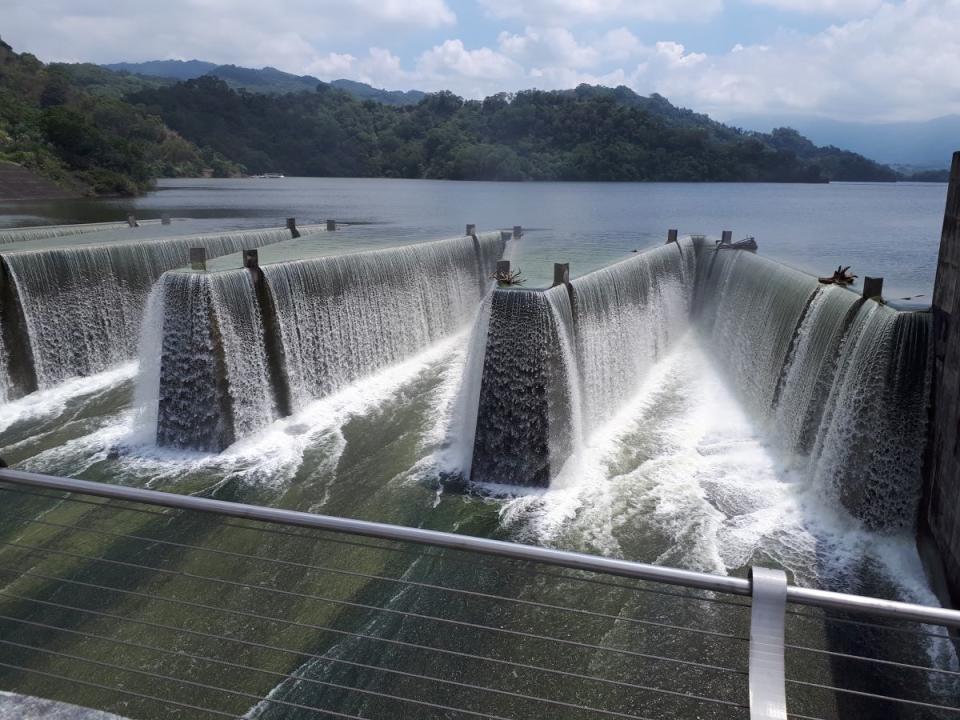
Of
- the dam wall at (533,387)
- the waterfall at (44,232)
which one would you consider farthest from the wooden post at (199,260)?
the waterfall at (44,232)

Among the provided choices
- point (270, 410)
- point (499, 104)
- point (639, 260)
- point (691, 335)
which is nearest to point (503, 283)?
point (270, 410)

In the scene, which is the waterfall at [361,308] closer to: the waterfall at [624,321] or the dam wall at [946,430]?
the waterfall at [624,321]

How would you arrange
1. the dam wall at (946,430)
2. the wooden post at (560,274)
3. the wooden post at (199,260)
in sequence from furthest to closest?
the wooden post at (199,260) → the wooden post at (560,274) → the dam wall at (946,430)

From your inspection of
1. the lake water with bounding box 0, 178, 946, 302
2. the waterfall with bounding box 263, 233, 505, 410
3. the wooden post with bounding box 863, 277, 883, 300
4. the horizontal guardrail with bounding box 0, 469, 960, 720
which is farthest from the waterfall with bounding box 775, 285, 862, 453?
the waterfall with bounding box 263, 233, 505, 410

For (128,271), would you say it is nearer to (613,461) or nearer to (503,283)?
(503,283)

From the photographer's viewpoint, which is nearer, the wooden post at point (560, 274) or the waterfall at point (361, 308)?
the wooden post at point (560, 274)

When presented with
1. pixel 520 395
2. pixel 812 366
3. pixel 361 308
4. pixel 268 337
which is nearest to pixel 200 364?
pixel 268 337

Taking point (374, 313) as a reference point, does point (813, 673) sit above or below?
below
